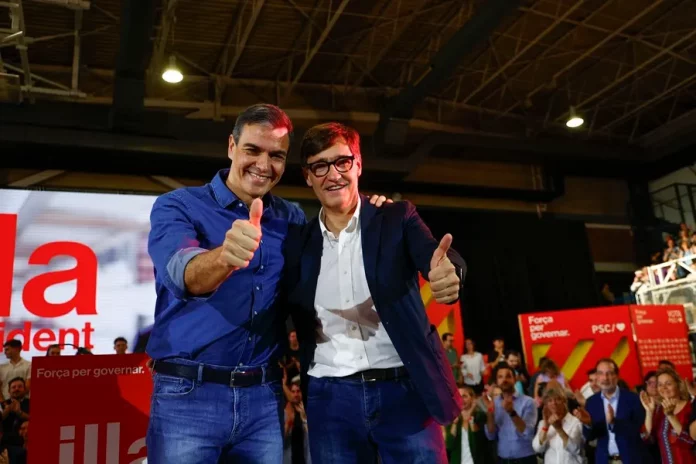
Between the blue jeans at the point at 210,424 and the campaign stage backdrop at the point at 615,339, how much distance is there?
728cm

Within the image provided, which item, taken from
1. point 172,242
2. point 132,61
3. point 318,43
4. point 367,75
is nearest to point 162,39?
point 132,61

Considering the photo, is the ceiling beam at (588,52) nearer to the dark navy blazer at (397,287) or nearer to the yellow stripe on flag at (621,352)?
the yellow stripe on flag at (621,352)

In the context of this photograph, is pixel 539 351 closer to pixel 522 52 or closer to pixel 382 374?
pixel 522 52

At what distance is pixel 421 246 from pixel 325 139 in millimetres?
458

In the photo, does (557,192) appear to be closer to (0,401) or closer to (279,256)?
(0,401)

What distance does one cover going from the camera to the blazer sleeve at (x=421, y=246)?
1618 millimetres

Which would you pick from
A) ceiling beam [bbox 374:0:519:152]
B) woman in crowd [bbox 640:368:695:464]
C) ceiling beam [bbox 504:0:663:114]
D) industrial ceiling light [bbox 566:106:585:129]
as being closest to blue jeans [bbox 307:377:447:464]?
woman in crowd [bbox 640:368:695:464]

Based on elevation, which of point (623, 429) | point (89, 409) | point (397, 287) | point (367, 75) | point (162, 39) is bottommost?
point (623, 429)

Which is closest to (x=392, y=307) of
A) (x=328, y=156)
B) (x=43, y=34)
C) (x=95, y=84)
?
(x=328, y=156)

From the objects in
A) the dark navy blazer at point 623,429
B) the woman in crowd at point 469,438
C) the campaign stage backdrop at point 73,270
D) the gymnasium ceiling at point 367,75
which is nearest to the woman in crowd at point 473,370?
the woman in crowd at point 469,438

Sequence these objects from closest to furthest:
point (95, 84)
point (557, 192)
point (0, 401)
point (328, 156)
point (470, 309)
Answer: point (328, 156), point (0, 401), point (95, 84), point (470, 309), point (557, 192)

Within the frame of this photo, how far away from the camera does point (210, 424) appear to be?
5.11 feet

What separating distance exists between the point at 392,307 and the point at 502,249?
11371mm

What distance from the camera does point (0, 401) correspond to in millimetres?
5883
